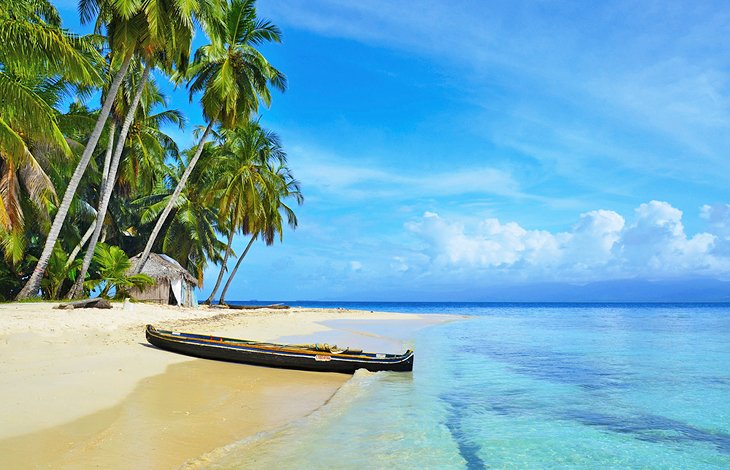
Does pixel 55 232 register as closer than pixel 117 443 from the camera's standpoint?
No

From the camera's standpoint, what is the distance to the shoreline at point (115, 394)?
19.0 feet

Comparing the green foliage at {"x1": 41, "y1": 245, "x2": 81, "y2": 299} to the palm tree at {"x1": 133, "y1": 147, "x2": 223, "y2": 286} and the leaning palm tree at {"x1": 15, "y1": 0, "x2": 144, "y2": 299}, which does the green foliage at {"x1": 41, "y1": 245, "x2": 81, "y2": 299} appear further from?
the palm tree at {"x1": 133, "y1": 147, "x2": 223, "y2": 286}

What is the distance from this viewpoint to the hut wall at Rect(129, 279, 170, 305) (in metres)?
26.5

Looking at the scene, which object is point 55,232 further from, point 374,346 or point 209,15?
point 374,346

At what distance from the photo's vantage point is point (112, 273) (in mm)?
23016

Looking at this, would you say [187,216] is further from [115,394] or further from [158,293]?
[115,394]

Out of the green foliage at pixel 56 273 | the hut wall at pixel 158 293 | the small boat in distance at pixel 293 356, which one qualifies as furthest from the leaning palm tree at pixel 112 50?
the small boat in distance at pixel 293 356

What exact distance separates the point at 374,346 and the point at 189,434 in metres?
12.1

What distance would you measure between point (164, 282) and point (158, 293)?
0.65 metres

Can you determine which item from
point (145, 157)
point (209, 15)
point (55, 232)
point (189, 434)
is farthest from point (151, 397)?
point (145, 157)

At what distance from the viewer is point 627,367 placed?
15.4 meters

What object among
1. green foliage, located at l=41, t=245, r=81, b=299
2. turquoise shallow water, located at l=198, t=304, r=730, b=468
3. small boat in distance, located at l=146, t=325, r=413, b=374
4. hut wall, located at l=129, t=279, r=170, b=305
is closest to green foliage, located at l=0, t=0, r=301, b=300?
green foliage, located at l=41, t=245, r=81, b=299

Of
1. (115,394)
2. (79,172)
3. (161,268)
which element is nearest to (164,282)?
(161,268)

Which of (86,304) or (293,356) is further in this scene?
(86,304)
